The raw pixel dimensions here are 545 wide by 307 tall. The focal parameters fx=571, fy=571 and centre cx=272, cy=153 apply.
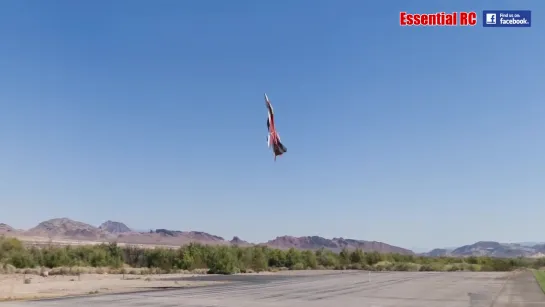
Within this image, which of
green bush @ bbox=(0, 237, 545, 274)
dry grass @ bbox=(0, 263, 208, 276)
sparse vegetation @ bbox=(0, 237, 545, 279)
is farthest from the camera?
green bush @ bbox=(0, 237, 545, 274)

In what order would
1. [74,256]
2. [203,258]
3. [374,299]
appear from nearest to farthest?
[374,299] → [74,256] → [203,258]

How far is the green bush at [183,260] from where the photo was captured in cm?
5775

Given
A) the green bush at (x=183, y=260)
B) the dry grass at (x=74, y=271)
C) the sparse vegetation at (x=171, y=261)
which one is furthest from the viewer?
the green bush at (x=183, y=260)

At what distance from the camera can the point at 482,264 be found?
303 feet

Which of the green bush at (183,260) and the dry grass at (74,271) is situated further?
the green bush at (183,260)

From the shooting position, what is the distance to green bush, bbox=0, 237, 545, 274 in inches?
2274

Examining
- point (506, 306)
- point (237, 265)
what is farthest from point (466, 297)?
point (237, 265)

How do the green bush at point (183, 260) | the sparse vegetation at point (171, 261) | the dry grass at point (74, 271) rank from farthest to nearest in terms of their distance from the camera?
the green bush at point (183, 260) < the sparse vegetation at point (171, 261) < the dry grass at point (74, 271)

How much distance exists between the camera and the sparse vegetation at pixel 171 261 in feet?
184

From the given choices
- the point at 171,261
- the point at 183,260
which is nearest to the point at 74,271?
the point at 183,260

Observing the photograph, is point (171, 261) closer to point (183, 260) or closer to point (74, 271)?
point (183, 260)

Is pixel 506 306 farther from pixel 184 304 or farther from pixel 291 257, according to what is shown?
pixel 291 257

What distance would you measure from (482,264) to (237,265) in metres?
45.3

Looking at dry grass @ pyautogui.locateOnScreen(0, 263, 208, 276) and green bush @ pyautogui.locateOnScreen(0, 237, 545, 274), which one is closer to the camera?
dry grass @ pyautogui.locateOnScreen(0, 263, 208, 276)
